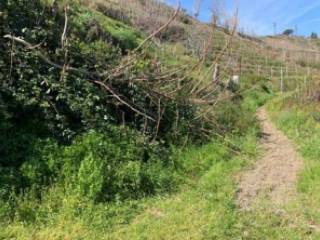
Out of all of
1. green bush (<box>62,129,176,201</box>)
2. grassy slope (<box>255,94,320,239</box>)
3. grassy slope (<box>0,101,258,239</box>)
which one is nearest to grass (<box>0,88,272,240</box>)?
grassy slope (<box>0,101,258,239</box>)

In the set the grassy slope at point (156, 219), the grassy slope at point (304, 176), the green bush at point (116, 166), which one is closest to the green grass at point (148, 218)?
the grassy slope at point (156, 219)

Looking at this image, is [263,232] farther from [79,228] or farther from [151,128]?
[151,128]

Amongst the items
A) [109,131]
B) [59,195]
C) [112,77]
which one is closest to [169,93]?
[112,77]

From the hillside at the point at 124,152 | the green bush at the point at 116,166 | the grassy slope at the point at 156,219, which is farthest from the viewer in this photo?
the green bush at the point at 116,166

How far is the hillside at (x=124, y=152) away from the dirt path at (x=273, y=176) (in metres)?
0.02

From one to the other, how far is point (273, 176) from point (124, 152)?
2500 millimetres

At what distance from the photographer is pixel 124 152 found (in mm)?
6699

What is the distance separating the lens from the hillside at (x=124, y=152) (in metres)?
5.17

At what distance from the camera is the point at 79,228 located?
4.90 m

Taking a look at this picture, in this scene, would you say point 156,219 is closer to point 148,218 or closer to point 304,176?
point 148,218

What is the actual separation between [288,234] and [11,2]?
19.4 ft

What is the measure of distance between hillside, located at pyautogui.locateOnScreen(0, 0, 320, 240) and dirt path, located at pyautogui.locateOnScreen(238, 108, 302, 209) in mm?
19

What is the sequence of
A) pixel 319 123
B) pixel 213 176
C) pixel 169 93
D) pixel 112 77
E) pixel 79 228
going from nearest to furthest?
pixel 79 228, pixel 213 176, pixel 112 77, pixel 169 93, pixel 319 123

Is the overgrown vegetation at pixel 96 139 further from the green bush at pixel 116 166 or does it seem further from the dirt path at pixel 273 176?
the dirt path at pixel 273 176
